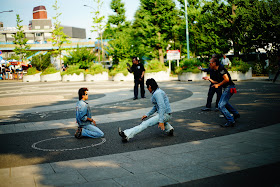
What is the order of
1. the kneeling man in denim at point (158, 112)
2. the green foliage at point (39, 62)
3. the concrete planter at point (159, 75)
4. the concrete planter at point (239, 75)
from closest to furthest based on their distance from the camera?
the kneeling man in denim at point (158, 112) < the concrete planter at point (239, 75) < the concrete planter at point (159, 75) < the green foliage at point (39, 62)


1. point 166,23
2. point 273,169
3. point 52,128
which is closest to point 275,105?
point 273,169

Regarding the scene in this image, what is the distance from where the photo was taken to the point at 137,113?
403 inches

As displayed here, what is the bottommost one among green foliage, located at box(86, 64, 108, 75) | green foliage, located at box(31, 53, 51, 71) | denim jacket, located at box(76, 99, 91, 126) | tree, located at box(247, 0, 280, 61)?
denim jacket, located at box(76, 99, 91, 126)

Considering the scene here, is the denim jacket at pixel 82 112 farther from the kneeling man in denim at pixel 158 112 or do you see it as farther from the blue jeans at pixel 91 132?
the kneeling man in denim at pixel 158 112

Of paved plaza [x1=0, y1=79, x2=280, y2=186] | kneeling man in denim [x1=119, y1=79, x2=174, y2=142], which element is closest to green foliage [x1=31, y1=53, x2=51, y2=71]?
paved plaza [x1=0, y1=79, x2=280, y2=186]

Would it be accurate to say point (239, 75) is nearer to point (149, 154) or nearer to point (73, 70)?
point (149, 154)

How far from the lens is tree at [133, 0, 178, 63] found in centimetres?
3922

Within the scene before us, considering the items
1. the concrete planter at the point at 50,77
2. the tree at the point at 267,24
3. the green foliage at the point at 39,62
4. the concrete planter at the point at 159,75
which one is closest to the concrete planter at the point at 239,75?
the tree at the point at 267,24

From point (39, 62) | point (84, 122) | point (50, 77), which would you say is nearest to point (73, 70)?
point (50, 77)

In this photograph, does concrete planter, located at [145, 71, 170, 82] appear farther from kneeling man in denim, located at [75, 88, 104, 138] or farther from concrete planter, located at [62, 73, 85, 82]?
kneeling man in denim, located at [75, 88, 104, 138]

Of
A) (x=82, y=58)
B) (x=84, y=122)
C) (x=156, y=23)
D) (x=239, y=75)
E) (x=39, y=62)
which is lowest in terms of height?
(x=84, y=122)

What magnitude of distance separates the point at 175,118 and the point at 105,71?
87.3ft

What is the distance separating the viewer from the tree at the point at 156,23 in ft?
129

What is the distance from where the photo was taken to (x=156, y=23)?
40156 mm
